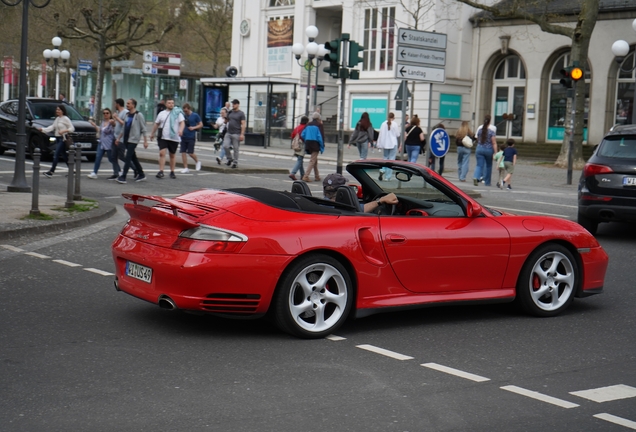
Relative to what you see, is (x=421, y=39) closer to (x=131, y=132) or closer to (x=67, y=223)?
(x=131, y=132)

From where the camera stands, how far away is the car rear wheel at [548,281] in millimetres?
7797

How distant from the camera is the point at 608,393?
558cm

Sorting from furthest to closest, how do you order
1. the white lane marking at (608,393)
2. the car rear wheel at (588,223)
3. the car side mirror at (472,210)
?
the car rear wheel at (588,223), the car side mirror at (472,210), the white lane marking at (608,393)

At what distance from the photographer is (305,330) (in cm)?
669

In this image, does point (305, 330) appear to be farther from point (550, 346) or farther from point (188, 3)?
point (188, 3)

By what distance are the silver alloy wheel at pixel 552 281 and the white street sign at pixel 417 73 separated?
37.4 ft

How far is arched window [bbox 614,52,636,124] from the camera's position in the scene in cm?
4197

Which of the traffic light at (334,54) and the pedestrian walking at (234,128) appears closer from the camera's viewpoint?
the traffic light at (334,54)

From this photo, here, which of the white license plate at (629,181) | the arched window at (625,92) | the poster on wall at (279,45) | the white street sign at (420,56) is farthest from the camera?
the poster on wall at (279,45)

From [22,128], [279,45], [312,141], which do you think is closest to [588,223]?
[22,128]

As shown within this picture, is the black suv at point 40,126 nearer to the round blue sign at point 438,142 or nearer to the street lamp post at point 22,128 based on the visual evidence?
the street lamp post at point 22,128

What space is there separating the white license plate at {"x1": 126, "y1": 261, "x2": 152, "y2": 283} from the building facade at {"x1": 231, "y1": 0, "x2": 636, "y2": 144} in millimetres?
33558

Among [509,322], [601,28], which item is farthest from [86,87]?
[509,322]

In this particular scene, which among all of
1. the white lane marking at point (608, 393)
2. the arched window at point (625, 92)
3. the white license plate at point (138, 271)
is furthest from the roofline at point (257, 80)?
the white lane marking at point (608, 393)
